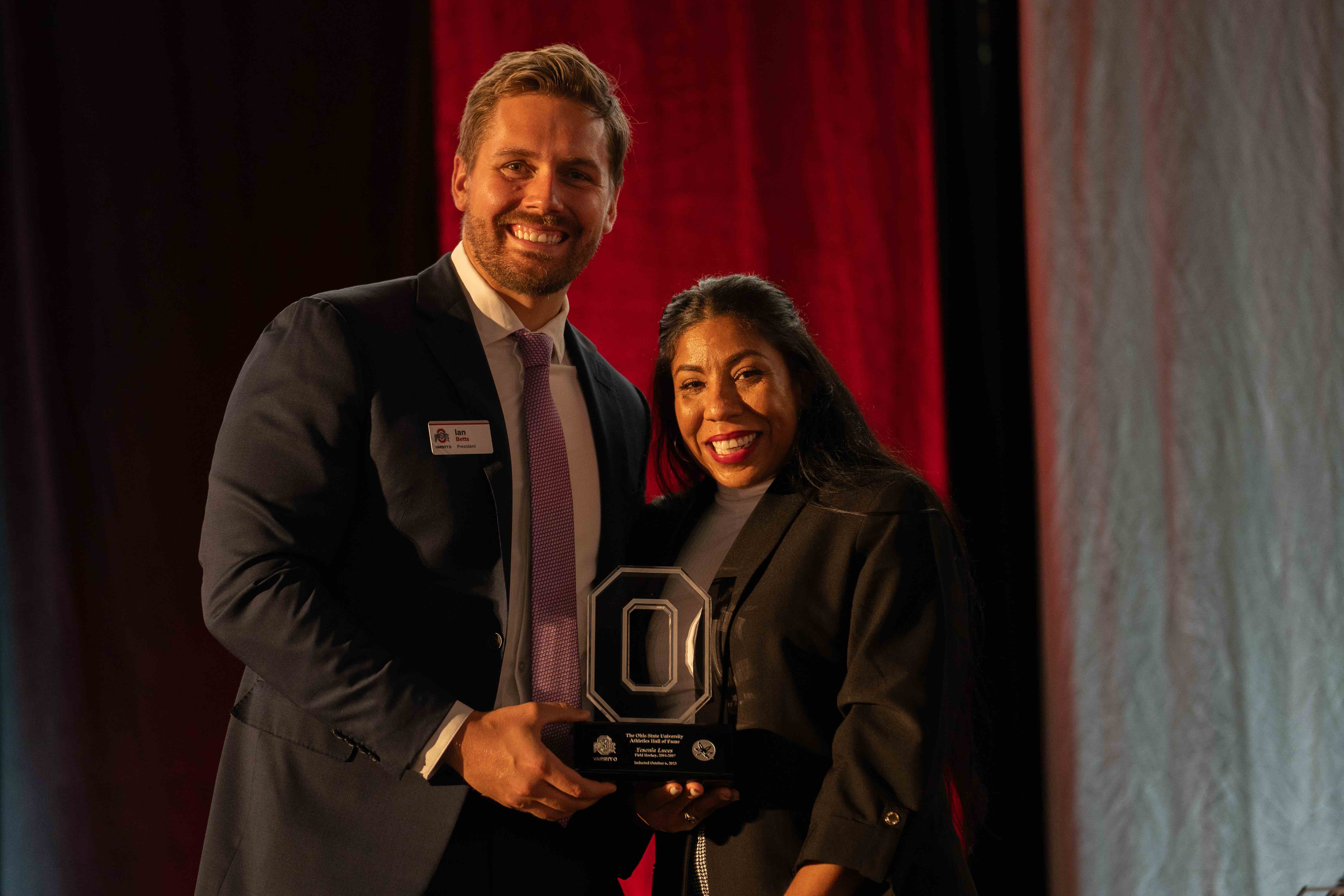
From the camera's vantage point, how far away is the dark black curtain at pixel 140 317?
2846 mm

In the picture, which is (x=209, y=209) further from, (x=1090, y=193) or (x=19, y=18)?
(x=1090, y=193)

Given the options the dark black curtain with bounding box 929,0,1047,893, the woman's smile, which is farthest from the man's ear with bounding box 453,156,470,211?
the dark black curtain with bounding box 929,0,1047,893

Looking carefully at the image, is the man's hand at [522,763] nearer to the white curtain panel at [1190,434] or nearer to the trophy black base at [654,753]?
the trophy black base at [654,753]

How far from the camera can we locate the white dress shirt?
172cm

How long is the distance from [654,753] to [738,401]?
1.96ft

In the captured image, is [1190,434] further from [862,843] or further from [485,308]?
[485,308]

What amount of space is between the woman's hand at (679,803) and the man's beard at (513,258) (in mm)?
873

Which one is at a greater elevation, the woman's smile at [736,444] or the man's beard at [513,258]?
the man's beard at [513,258]

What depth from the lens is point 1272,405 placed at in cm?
280

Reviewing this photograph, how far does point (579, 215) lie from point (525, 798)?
1.01 m

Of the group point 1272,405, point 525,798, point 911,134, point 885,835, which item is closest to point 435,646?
point 525,798

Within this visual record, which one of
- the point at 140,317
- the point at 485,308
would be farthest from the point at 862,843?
the point at 140,317

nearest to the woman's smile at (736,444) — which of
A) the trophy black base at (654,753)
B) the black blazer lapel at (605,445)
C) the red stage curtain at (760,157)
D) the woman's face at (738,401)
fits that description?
the woman's face at (738,401)

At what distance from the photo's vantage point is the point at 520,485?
1806 mm
